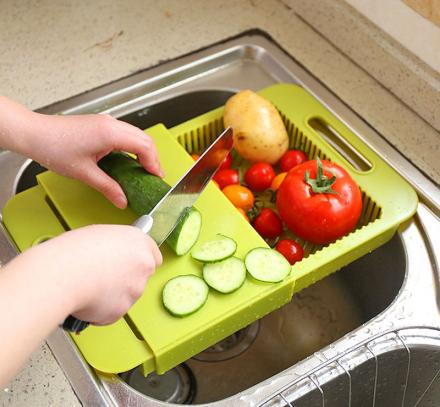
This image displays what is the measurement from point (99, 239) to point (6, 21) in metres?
0.72

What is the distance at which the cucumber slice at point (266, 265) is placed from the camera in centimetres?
83

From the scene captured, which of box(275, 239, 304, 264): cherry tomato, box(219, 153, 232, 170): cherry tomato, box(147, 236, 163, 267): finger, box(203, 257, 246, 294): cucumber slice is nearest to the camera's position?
box(147, 236, 163, 267): finger

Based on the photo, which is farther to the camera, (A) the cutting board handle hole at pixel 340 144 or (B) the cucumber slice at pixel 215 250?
(A) the cutting board handle hole at pixel 340 144

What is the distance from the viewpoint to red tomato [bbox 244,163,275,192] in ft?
3.30

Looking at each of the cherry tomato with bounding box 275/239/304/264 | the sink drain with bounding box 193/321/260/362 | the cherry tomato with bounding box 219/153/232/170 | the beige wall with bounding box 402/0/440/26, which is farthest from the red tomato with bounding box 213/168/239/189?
the beige wall with bounding box 402/0/440/26

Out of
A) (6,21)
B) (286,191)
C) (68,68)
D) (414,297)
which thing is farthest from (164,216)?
(6,21)

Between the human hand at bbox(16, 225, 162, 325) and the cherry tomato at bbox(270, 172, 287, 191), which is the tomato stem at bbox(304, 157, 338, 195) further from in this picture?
the human hand at bbox(16, 225, 162, 325)

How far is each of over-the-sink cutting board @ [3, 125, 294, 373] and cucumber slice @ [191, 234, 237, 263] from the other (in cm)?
1

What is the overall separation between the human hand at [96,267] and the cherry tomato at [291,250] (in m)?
0.28

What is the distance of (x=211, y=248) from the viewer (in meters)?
0.86

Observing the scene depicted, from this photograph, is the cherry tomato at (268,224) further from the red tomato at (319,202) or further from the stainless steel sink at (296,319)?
the stainless steel sink at (296,319)

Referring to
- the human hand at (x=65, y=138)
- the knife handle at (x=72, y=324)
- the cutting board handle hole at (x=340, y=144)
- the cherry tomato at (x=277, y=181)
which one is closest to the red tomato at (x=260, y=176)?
the cherry tomato at (x=277, y=181)

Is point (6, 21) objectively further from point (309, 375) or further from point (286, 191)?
point (309, 375)

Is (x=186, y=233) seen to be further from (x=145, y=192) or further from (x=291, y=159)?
(x=291, y=159)
